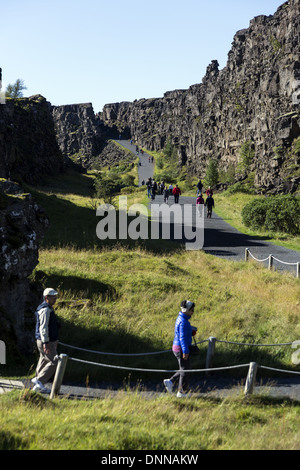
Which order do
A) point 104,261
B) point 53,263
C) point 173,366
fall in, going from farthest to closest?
point 104,261
point 53,263
point 173,366

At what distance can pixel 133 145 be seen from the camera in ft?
651

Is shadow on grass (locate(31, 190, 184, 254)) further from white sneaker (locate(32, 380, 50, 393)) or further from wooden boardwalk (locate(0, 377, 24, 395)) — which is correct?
white sneaker (locate(32, 380, 50, 393))

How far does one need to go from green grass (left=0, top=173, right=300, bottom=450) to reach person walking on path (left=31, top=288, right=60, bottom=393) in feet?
2.60

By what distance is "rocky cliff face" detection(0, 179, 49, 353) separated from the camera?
9.15 m

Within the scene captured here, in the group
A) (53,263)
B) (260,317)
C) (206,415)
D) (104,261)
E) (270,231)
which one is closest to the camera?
(206,415)

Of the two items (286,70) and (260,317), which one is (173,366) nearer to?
(260,317)

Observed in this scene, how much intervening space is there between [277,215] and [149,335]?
19.6m

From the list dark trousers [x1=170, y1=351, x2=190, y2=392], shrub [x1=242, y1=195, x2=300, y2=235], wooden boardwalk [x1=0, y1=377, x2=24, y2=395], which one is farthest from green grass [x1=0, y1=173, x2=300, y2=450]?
shrub [x1=242, y1=195, x2=300, y2=235]

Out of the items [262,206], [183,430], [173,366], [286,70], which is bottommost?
[173,366]

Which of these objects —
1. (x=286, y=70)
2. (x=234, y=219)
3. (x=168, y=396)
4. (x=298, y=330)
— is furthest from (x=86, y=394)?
(x=286, y=70)

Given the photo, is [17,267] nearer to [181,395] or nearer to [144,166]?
[181,395]

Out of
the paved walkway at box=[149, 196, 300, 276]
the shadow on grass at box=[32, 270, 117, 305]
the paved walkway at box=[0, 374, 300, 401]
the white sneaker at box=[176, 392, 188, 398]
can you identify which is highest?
the paved walkway at box=[149, 196, 300, 276]

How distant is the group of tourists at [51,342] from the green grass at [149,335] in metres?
0.70

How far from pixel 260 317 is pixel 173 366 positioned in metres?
4.14
